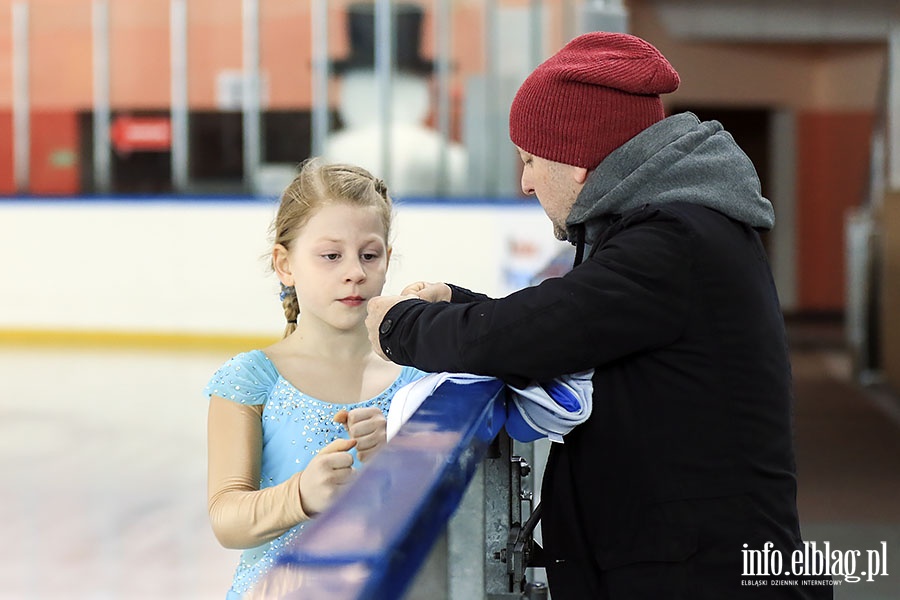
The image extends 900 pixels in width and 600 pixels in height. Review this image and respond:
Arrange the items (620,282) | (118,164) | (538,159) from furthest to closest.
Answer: (118,164)
(538,159)
(620,282)

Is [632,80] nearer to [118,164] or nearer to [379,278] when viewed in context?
[379,278]

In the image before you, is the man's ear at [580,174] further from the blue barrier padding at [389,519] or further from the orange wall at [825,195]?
the orange wall at [825,195]

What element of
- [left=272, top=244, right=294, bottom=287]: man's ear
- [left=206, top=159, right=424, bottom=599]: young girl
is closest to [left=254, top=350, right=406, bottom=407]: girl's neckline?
[left=206, top=159, right=424, bottom=599]: young girl

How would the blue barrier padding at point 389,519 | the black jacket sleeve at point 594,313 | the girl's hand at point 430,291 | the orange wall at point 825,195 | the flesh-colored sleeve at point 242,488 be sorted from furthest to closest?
1. the orange wall at point 825,195
2. the girl's hand at point 430,291
3. the flesh-colored sleeve at point 242,488
4. the black jacket sleeve at point 594,313
5. the blue barrier padding at point 389,519

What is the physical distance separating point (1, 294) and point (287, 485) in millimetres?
9725

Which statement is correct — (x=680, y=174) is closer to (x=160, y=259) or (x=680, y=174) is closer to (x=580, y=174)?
(x=580, y=174)

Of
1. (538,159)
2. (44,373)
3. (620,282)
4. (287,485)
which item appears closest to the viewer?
(620,282)

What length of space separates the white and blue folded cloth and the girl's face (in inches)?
11.8

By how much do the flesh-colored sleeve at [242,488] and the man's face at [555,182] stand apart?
448 millimetres

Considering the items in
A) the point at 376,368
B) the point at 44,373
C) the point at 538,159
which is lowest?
the point at 44,373

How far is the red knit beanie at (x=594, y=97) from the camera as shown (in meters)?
1.42

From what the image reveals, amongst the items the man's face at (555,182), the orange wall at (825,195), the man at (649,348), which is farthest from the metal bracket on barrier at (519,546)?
the orange wall at (825,195)

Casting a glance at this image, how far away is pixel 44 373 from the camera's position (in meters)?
8.62

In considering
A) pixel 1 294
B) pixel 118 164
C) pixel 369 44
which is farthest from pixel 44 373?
pixel 369 44
